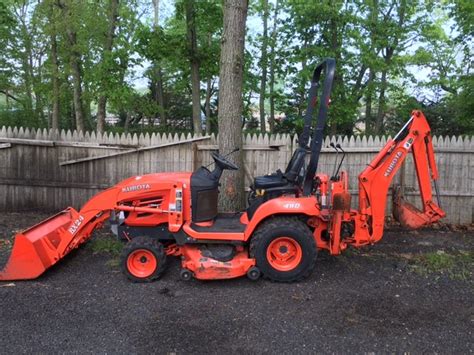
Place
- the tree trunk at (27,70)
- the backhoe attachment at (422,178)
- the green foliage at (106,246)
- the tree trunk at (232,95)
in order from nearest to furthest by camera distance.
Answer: the backhoe attachment at (422,178) → the green foliage at (106,246) → the tree trunk at (232,95) → the tree trunk at (27,70)

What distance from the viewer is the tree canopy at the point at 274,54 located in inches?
460

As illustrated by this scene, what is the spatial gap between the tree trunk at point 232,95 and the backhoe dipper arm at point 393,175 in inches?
85.6

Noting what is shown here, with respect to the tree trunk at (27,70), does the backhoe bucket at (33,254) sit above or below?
below

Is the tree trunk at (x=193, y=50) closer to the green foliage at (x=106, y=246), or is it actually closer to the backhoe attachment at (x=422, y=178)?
the green foliage at (x=106, y=246)

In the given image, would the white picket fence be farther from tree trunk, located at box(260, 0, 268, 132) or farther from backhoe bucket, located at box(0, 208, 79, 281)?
tree trunk, located at box(260, 0, 268, 132)

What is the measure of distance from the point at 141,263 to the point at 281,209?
175cm

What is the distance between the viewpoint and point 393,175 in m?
5.21

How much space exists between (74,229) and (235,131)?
9.09 ft

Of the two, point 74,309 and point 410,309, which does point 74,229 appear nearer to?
point 74,309

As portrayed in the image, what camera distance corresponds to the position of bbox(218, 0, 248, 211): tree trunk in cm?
646

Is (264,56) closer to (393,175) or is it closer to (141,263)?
(393,175)

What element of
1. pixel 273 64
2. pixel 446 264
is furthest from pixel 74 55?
pixel 446 264

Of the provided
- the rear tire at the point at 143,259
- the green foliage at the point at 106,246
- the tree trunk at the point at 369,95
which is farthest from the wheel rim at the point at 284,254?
the tree trunk at the point at 369,95

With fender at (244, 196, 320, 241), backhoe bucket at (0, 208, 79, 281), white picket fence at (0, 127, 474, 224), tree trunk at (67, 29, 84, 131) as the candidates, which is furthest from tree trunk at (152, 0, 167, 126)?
fender at (244, 196, 320, 241)
